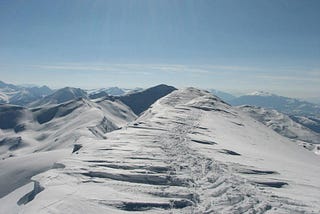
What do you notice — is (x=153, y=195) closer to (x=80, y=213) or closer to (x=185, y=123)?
(x=80, y=213)

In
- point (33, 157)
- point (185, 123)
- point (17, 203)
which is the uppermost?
point (185, 123)

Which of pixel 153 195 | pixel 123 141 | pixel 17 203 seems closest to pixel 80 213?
pixel 153 195

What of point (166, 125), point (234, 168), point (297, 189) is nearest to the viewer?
point (297, 189)

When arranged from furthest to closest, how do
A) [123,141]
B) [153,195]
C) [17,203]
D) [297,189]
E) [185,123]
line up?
1. [185,123]
2. [17,203]
3. [123,141]
4. [297,189]
5. [153,195]

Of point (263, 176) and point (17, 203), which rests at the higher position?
point (263, 176)

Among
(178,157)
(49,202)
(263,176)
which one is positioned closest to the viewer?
(49,202)

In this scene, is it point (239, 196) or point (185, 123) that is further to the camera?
point (185, 123)

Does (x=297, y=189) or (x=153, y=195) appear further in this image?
(x=297, y=189)

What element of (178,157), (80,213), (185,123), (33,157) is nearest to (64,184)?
(80,213)

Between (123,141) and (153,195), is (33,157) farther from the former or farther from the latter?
(153,195)
